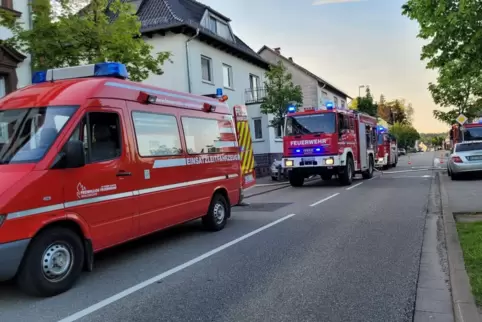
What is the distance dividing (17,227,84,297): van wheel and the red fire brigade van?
1cm

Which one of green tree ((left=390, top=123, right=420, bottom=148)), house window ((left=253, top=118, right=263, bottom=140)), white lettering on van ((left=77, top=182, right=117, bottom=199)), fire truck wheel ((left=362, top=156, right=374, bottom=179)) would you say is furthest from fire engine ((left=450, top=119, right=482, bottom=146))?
green tree ((left=390, top=123, right=420, bottom=148))

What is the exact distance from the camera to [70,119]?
17.6ft

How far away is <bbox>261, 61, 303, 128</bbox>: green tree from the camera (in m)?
22.0

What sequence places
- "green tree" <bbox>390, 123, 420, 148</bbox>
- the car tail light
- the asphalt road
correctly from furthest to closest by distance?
"green tree" <bbox>390, 123, 420, 148</bbox> < the car tail light < the asphalt road

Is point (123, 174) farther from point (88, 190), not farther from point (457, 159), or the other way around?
point (457, 159)

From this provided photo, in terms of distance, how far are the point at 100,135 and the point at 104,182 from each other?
603 mm

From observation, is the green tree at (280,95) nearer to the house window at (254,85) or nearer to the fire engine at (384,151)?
the house window at (254,85)

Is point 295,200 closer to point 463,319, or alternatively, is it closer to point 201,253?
point 201,253

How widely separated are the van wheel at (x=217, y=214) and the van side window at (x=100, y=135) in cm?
287

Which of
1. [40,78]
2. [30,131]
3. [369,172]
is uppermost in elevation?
[40,78]

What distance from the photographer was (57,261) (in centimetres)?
508

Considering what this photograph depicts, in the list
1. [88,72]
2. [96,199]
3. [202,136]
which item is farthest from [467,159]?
[96,199]

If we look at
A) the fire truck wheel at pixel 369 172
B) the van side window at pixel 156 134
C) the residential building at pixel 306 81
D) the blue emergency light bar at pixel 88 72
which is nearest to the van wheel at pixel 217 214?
the van side window at pixel 156 134

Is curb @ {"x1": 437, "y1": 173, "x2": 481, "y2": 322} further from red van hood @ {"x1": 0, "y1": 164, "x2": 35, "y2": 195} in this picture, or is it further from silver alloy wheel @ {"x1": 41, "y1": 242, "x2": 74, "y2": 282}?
red van hood @ {"x1": 0, "y1": 164, "x2": 35, "y2": 195}
